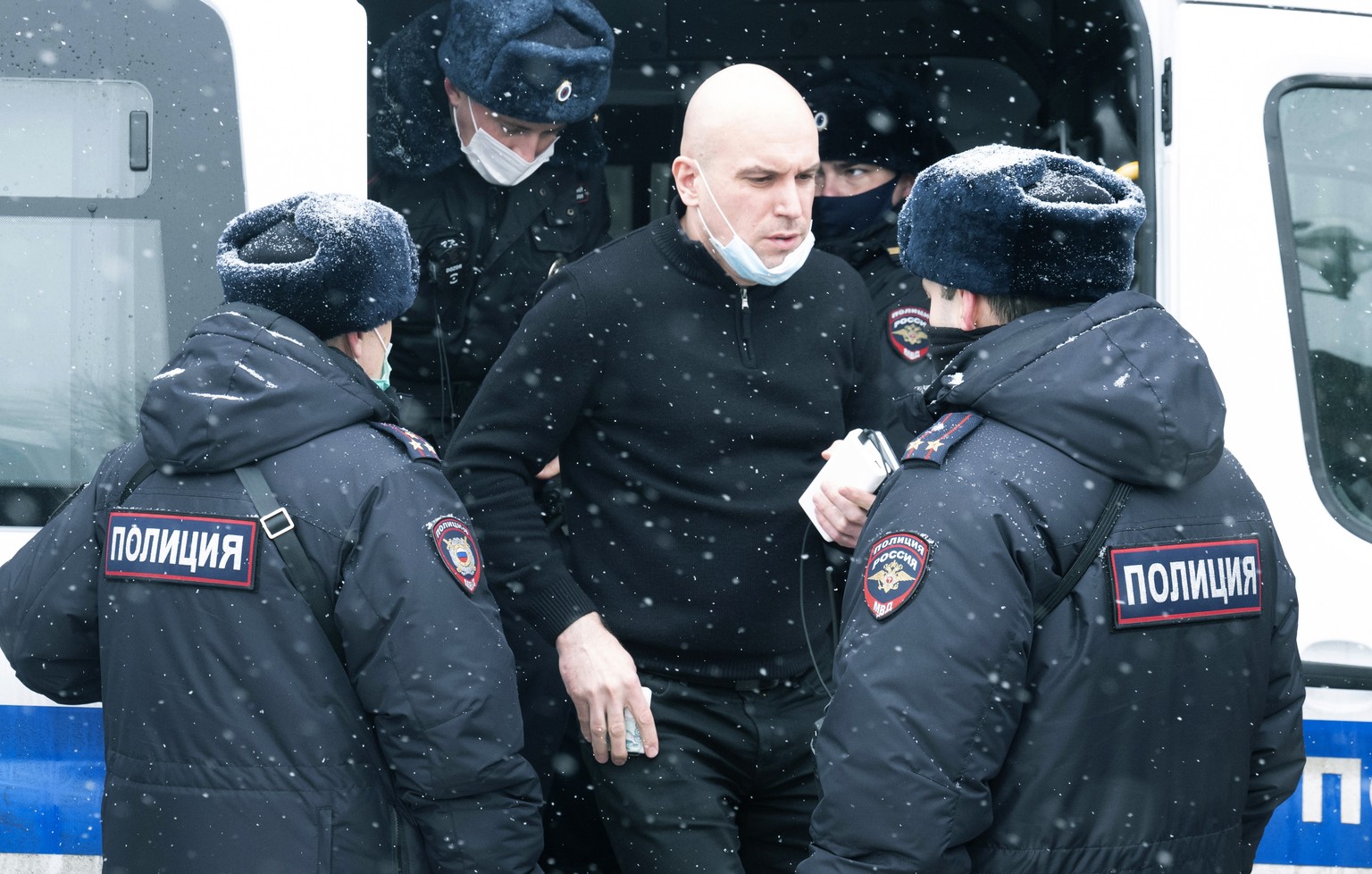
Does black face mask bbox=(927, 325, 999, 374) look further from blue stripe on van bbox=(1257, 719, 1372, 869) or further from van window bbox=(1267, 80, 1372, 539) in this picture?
blue stripe on van bbox=(1257, 719, 1372, 869)

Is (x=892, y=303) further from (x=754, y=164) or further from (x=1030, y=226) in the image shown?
(x=1030, y=226)

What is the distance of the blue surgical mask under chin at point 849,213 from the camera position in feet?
11.4

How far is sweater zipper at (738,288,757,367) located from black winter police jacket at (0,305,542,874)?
787mm

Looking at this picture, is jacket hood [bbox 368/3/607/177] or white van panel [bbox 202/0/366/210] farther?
jacket hood [bbox 368/3/607/177]

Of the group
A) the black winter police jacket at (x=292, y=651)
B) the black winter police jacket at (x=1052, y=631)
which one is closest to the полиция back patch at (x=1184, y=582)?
the black winter police jacket at (x=1052, y=631)

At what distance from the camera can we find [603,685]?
7.70ft

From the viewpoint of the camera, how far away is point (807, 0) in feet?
12.7

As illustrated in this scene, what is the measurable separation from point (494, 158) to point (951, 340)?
5.01 feet

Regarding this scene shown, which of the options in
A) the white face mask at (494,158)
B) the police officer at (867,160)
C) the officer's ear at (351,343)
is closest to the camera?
the officer's ear at (351,343)

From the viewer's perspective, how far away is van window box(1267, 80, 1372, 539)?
7.73 ft

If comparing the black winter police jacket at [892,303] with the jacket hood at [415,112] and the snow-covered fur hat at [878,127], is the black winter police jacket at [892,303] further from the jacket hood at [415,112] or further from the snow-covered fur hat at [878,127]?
the jacket hood at [415,112]

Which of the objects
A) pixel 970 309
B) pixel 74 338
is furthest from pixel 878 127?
pixel 74 338

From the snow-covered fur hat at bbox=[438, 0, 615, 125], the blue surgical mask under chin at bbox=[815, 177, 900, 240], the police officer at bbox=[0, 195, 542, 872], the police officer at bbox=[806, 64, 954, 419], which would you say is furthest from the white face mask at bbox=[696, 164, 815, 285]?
the blue surgical mask under chin at bbox=[815, 177, 900, 240]

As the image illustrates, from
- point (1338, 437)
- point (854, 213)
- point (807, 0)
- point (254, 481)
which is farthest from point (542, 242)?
point (1338, 437)
